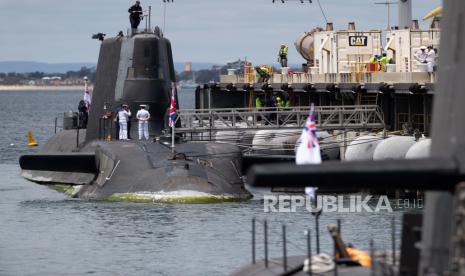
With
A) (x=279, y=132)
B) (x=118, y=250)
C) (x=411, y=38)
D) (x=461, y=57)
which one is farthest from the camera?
(x=411, y=38)

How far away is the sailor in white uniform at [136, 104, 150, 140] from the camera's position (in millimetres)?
42344

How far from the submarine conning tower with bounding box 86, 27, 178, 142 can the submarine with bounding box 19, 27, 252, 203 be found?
4 cm

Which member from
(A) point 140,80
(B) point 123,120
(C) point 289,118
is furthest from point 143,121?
(C) point 289,118

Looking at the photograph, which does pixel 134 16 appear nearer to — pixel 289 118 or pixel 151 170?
pixel 289 118

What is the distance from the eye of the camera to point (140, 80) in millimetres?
43688

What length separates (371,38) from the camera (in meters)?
65.1

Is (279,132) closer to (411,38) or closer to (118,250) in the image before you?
(411,38)

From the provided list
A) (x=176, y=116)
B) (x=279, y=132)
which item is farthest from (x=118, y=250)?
(x=279, y=132)

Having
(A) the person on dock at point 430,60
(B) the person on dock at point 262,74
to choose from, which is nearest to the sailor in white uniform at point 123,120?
(A) the person on dock at point 430,60

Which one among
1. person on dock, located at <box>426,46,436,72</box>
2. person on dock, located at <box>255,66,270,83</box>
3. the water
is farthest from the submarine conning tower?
person on dock, located at <box>255,66,270,83</box>

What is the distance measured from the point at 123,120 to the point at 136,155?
3.65 meters

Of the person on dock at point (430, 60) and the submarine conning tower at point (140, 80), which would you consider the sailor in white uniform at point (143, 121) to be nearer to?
the submarine conning tower at point (140, 80)

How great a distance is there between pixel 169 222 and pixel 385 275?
21453 millimetres

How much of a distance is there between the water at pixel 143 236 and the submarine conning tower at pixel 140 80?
4.56 m
